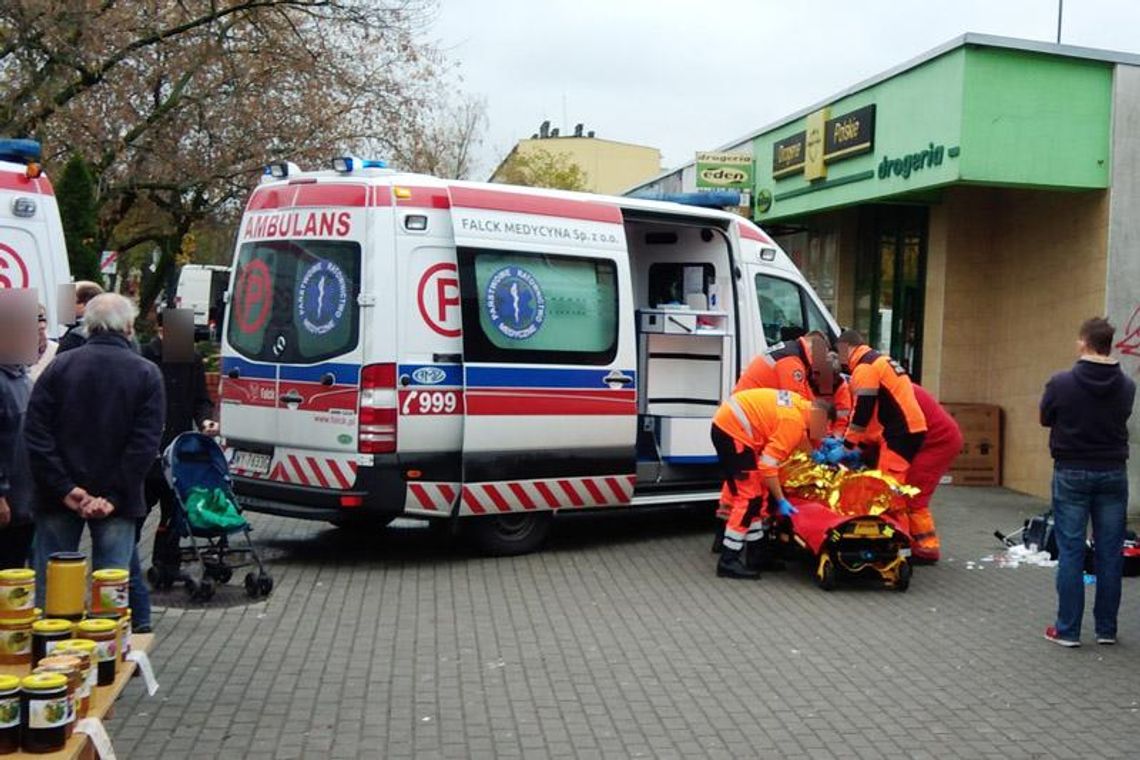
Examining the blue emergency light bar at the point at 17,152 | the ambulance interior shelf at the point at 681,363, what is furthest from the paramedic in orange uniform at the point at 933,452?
the blue emergency light bar at the point at 17,152

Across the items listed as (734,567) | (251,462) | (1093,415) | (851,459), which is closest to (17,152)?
(251,462)

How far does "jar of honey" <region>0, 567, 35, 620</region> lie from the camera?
434cm

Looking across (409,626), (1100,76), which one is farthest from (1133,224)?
(409,626)

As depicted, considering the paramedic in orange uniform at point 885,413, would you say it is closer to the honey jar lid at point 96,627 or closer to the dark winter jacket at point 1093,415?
the dark winter jacket at point 1093,415

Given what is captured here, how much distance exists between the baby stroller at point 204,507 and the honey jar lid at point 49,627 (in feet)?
11.3

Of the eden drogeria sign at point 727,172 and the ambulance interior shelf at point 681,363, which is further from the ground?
the eden drogeria sign at point 727,172

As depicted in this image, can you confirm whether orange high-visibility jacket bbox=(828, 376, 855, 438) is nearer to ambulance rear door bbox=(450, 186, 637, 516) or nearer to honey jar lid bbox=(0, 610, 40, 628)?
ambulance rear door bbox=(450, 186, 637, 516)

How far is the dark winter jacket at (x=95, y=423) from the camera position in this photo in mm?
5652

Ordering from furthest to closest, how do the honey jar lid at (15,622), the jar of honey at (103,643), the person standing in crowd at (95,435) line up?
the person standing in crowd at (95,435) → the jar of honey at (103,643) → the honey jar lid at (15,622)

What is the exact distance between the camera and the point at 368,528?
10.7m

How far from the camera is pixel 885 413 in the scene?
10094mm

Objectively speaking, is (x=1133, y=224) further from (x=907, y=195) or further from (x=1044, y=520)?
(x=1044, y=520)

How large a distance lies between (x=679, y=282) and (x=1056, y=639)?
4.89m

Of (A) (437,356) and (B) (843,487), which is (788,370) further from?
(A) (437,356)
